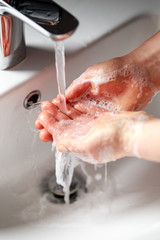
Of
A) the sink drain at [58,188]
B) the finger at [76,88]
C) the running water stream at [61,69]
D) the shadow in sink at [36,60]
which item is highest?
the running water stream at [61,69]

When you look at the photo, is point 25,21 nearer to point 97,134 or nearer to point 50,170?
point 97,134

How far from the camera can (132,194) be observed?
0.72 meters

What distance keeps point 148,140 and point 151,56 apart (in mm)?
233

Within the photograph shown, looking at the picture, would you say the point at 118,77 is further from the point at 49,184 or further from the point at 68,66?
the point at 49,184

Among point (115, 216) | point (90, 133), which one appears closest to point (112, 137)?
point (90, 133)

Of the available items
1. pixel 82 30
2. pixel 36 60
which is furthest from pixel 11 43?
pixel 82 30

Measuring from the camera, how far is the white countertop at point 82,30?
70cm

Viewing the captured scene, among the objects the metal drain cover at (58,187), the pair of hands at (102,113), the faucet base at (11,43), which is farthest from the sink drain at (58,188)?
the faucet base at (11,43)

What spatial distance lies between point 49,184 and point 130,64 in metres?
0.27

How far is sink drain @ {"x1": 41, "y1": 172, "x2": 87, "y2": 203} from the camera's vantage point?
75 centimetres

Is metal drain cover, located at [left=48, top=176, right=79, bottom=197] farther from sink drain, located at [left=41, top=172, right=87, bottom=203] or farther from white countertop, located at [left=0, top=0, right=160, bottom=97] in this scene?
white countertop, located at [left=0, top=0, right=160, bottom=97]

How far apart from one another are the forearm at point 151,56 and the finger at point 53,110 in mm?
176

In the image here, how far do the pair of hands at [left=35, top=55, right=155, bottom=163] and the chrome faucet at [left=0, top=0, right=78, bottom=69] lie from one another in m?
0.10

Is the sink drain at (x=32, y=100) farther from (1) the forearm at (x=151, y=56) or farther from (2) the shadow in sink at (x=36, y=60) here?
(1) the forearm at (x=151, y=56)
